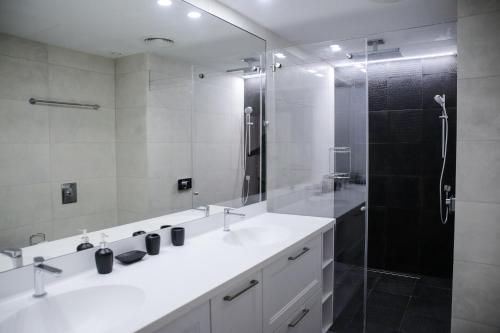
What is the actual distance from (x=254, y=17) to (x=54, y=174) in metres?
1.90

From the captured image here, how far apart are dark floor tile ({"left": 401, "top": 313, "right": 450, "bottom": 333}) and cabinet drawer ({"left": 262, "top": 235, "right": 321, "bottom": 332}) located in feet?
3.23

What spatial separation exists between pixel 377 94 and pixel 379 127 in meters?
0.35

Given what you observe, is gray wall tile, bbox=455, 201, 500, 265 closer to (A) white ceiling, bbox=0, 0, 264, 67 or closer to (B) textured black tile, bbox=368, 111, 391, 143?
(B) textured black tile, bbox=368, 111, 391, 143

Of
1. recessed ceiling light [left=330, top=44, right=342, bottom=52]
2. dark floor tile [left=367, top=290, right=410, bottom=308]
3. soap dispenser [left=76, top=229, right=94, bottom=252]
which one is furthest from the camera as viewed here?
dark floor tile [left=367, top=290, right=410, bottom=308]

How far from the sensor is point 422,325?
2918 millimetres

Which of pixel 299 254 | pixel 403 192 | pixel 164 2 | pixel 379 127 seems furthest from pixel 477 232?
pixel 164 2

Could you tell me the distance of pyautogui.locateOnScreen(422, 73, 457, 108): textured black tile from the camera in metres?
3.52

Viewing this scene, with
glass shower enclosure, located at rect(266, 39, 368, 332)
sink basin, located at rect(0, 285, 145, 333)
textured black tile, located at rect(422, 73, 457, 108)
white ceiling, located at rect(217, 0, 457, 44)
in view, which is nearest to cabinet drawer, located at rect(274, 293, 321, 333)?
glass shower enclosure, located at rect(266, 39, 368, 332)

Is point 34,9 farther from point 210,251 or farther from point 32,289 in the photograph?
point 210,251

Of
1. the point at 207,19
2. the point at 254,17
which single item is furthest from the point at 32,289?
the point at 254,17

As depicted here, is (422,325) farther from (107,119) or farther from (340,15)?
(107,119)

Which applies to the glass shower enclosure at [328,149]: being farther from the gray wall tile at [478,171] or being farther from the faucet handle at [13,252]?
the faucet handle at [13,252]

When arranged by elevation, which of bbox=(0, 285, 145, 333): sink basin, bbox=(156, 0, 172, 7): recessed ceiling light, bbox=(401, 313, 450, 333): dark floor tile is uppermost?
bbox=(156, 0, 172, 7): recessed ceiling light

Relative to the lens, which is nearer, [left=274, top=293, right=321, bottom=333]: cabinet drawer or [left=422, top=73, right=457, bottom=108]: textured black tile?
[left=274, top=293, right=321, bottom=333]: cabinet drawer
